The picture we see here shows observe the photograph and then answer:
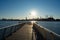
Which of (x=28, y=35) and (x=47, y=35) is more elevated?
(x=47, y=35)

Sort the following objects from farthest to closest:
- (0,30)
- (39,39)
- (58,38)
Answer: (39,39), (0,30), (58,38)

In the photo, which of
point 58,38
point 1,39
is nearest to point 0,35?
A: point 1,39

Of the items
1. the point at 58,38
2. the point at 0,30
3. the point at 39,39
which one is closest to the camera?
the point at 58,38

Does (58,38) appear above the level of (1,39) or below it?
above

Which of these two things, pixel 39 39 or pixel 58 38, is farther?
pixel 39 39

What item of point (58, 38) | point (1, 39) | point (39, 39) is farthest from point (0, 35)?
point (58, 38)

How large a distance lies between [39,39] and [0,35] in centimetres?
404

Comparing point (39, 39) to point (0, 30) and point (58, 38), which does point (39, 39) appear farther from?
point (58, 38)

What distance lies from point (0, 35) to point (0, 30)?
589mm

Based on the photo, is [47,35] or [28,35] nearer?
[47,35]

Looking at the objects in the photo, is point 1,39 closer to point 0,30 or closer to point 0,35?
point 0,35

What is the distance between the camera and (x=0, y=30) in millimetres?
8969

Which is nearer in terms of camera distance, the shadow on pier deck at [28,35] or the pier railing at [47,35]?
the pier railing at [47,35]

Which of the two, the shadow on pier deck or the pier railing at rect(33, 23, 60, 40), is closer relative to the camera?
the pier railing at rect(33, 23, 60, 40)
